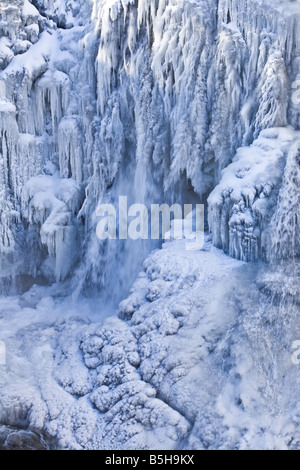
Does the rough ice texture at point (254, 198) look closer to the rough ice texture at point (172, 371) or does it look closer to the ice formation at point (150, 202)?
the ice formation at point (150, 202)

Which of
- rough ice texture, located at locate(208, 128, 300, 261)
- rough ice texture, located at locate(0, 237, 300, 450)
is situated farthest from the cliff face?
rough ice texture, located at locate(0, 237, 300, 450)

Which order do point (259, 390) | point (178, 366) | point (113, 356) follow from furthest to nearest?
point (113, 356) → point (178, 366) → point (259, 390)

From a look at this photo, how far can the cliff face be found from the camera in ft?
27.5

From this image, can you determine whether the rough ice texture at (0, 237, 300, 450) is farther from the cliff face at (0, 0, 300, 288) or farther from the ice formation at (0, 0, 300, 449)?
the cliff face at (0, 0, 300, 288)

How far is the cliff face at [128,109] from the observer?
8.38 m

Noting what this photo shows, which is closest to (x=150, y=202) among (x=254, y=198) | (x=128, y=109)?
(x=128, y=109)

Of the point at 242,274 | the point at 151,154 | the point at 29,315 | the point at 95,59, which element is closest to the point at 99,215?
the point at 151,154

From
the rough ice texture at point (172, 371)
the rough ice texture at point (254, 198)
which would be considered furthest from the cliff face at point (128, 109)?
the rough ice texture at point (172, 371)

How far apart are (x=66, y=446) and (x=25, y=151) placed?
6.11m

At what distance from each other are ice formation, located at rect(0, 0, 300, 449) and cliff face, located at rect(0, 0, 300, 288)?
0.09 feet

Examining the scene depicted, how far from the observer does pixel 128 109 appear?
10219mm
